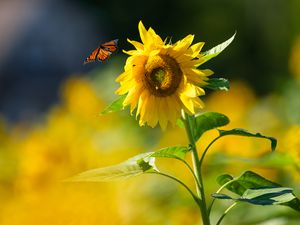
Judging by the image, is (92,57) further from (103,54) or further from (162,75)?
(162,75)

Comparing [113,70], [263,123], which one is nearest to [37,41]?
[113,70]

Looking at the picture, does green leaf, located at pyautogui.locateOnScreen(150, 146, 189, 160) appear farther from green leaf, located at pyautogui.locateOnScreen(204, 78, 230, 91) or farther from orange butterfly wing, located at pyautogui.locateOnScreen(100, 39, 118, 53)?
orange butterfly wing, located at pyautogui.locateOnScreen(100, 39, 118, 53)

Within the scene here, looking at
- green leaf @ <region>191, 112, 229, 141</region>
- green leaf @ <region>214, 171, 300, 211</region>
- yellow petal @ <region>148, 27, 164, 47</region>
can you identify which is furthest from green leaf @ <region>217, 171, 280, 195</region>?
yellow petal @ <region>148, 27, 164, 47</region>

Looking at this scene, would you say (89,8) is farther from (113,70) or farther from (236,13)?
(113,70)

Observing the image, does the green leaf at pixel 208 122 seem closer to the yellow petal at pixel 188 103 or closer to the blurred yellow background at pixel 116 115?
the yellow petal at pixel 188 103

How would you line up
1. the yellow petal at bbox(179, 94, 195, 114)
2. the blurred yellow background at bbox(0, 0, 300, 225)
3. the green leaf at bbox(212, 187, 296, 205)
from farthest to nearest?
the blurred yellow background at bbox(0, 0, 300, 225)
the yellow petal at bbox(179, 94, 195, 114)
the green leaf at bbox(212, 187, 296, 205)

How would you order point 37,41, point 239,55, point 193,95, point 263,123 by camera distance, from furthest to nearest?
point 37,41 → point 239,55 → point 263,123 → point 193,95

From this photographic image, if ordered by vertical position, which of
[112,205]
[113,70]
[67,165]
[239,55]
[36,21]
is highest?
[36,21]
